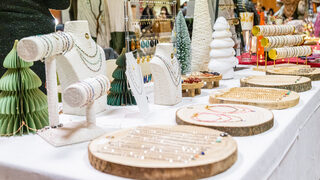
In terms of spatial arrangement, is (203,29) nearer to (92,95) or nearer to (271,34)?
(271,34)

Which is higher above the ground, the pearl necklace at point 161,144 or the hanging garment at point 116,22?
the hanging garment at point 116,22

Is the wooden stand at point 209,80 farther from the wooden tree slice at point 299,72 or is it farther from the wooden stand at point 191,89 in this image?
the wooden tree slice at point 299,72

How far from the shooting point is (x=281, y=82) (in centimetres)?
147

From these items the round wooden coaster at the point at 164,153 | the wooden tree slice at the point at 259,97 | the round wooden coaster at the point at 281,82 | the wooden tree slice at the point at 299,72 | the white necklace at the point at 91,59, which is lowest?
the round wooden coaster at the point at 164,153

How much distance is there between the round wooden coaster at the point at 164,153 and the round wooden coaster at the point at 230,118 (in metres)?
0.07

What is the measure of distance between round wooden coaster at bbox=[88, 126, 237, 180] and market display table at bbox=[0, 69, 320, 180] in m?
0.03

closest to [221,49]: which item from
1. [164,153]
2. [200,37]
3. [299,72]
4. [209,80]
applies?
[200,37]

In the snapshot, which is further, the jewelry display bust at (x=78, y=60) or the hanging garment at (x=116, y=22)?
the hanging garment at (x=116, y=22)

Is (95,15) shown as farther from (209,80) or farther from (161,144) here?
(161,144)

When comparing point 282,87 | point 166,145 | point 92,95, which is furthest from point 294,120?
point 92,95

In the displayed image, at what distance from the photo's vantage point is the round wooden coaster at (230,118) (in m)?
0.88

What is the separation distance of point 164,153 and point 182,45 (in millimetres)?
1106

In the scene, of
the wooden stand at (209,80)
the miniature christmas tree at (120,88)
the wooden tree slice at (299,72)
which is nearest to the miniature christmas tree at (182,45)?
the wooden stand at (209,80)

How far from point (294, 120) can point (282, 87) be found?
0.38 meters
